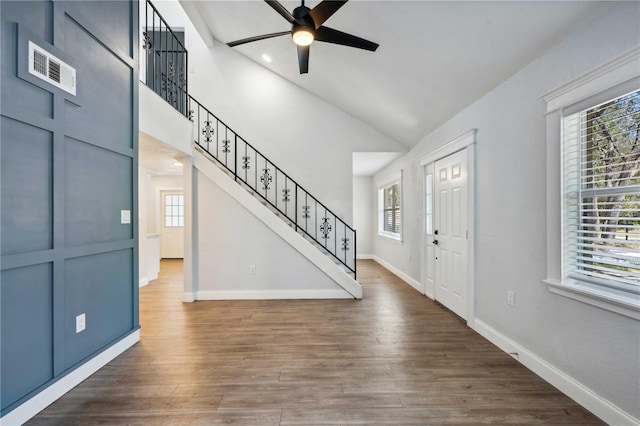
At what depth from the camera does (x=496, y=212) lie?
2.81 metres

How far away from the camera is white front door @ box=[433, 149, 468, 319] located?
3406mm

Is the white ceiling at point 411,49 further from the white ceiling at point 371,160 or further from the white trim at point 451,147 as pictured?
the white ceiling at point 371,160

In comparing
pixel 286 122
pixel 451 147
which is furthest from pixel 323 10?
pixel 286 122

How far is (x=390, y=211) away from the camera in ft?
22.9

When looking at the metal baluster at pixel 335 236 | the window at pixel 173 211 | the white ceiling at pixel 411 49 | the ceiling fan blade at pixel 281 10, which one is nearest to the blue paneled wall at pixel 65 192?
the ceiling fan blade at pixel 281 10

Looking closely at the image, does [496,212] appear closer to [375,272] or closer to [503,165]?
[503,165]

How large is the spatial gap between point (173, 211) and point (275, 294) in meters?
5.91

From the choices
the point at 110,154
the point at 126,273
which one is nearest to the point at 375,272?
the point at 126,273

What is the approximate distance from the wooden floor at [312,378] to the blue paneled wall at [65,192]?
440 millimetres

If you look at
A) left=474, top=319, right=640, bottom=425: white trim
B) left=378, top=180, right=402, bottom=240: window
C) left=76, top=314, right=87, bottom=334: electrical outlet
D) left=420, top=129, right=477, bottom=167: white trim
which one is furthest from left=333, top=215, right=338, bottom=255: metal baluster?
left=76, top=314, right=87, bottom=334: electrical outlet

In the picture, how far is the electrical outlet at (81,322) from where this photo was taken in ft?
7.14

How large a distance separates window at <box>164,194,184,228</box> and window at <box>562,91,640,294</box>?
29.5 ft

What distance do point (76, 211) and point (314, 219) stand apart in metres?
3.65

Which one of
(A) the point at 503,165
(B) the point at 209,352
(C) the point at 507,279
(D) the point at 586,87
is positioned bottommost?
(B) the point at 209,352
